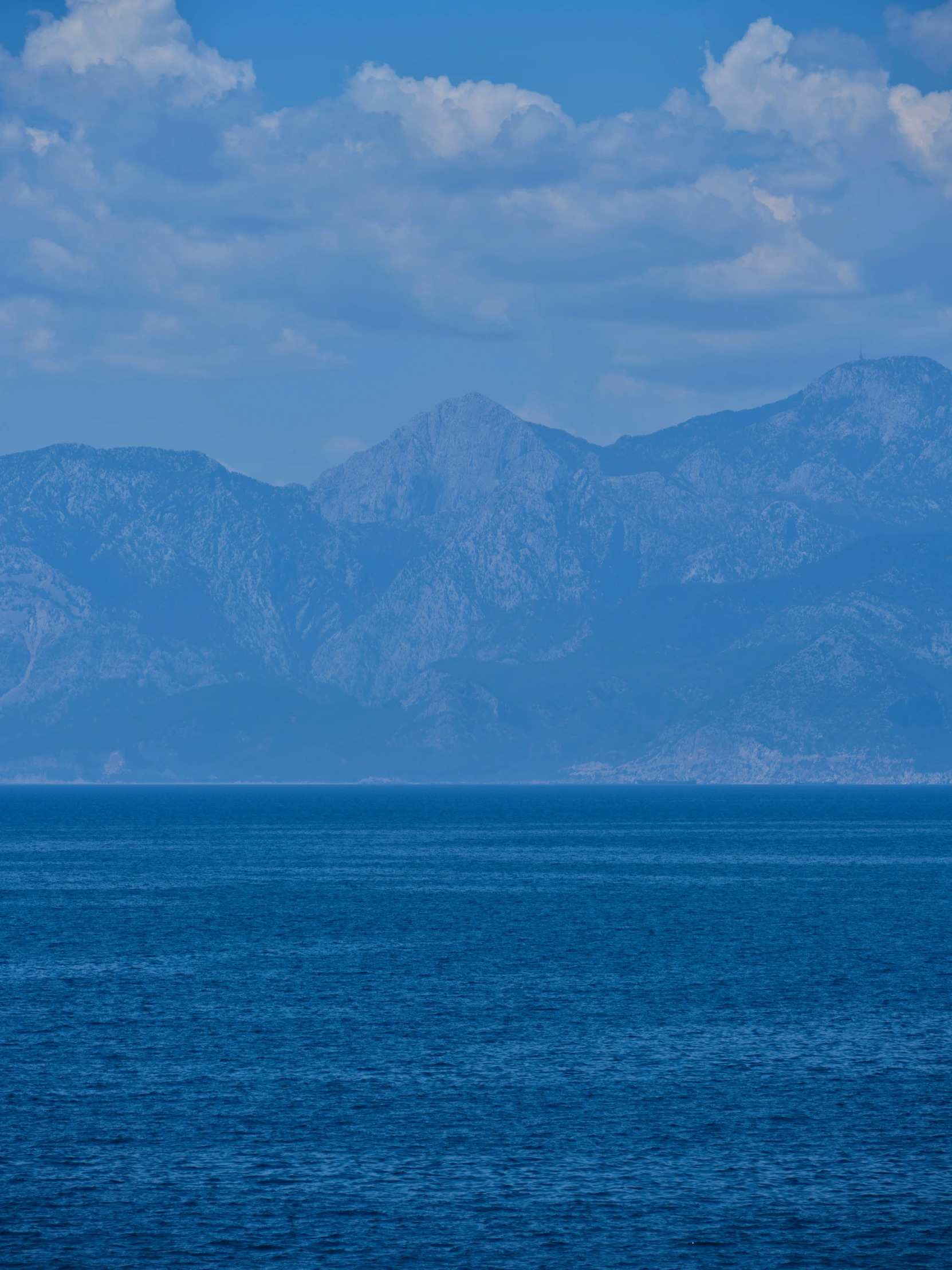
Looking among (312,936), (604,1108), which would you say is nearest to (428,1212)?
(604,1108)

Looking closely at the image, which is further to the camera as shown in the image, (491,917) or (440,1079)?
(491,917)

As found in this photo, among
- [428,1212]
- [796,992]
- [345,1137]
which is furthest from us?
[796,992]

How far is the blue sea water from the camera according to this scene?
49.6 metres

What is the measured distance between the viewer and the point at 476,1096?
65375 mm

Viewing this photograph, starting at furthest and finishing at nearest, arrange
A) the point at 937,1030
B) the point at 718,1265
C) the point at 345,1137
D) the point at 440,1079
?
the point at 937,1030 < the point at 440,1079 < the point at 345,1137 < the point at 718,1265

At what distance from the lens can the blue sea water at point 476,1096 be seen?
49.6 m

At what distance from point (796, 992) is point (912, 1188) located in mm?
36556

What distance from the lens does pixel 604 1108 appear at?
63.4 meters

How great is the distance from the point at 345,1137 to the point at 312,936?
58289 millimetres

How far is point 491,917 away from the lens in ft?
427

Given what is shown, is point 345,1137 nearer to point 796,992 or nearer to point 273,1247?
point 273,1247

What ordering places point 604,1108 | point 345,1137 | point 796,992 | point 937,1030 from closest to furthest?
point 345,1137 < point 604,1108 < point 937,1030 < point 796,992

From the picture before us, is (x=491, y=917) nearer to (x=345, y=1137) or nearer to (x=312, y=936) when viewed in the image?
(x=312, y=936)

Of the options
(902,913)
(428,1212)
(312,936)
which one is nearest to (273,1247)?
(428,1212)
